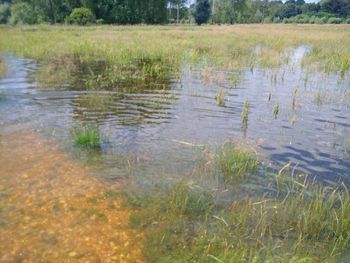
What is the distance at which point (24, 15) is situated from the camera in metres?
63.1

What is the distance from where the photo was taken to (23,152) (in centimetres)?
683

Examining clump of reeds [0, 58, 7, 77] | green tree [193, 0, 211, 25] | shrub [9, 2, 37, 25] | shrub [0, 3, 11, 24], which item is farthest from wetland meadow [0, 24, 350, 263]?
shrub [0, 3, 11, 24]

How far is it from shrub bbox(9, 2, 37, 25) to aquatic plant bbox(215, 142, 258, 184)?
2617 inches

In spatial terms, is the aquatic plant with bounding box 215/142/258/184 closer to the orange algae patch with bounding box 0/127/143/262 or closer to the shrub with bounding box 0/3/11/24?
the orange algae patch with bounding box 0/127/143/262

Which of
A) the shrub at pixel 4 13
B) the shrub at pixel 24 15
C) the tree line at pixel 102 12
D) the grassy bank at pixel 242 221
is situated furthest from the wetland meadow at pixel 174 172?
the shrub at pixel 4 13

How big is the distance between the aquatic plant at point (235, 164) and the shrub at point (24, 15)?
218ft

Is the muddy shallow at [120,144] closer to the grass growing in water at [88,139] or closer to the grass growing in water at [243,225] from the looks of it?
the grass growing in water at [88,139]

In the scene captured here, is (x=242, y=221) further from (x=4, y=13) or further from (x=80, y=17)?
(x=4, y=13)

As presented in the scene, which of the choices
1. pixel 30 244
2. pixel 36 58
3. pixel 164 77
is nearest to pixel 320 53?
pixel 164 77

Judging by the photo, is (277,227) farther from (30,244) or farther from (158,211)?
(30,244)

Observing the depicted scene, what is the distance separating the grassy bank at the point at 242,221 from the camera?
4.05 m

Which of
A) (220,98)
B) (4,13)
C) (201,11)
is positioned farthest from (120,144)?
(4,13)

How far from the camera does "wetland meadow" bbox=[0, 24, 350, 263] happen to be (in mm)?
4238

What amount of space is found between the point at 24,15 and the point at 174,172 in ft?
225
